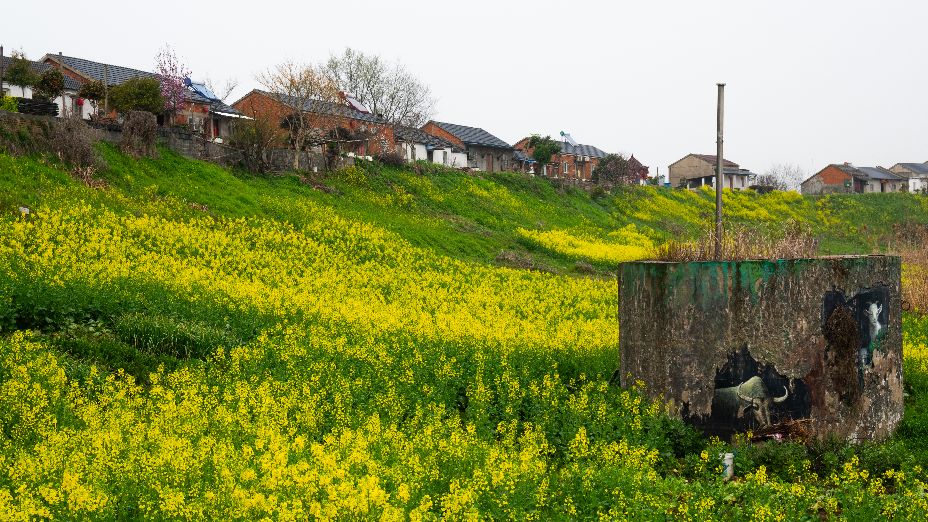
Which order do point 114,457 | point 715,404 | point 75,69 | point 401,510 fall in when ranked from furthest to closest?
point 75,69, point 715,404, point 114,457, point 401,510

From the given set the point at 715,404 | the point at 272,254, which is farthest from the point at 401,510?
the point at 272,254

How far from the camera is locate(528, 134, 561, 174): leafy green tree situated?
236 ft

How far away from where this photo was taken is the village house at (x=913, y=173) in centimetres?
10725

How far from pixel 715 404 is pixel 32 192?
1927cm

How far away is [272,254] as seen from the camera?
24.2m

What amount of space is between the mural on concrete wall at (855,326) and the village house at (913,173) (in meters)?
106

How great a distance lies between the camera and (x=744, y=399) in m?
10.8

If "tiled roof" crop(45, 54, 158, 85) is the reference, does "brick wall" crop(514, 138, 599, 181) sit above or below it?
below

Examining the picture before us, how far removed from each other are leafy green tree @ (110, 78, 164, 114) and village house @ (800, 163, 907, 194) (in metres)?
78.5

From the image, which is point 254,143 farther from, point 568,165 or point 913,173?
point 913,173

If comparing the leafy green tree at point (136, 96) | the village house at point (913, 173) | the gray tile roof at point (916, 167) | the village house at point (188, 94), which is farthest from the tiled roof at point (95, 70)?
the gray tile roof at point (916, 167)

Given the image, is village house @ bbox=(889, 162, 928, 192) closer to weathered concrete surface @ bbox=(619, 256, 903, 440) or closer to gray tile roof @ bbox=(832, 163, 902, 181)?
gray tile roof @ bbox=(832, 163, 902, 181)

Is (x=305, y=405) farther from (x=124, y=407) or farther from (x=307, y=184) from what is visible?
(x=307, y=184)

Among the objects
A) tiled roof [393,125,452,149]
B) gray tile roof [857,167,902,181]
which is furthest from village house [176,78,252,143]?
gray tile roof [857,167,902,181]
